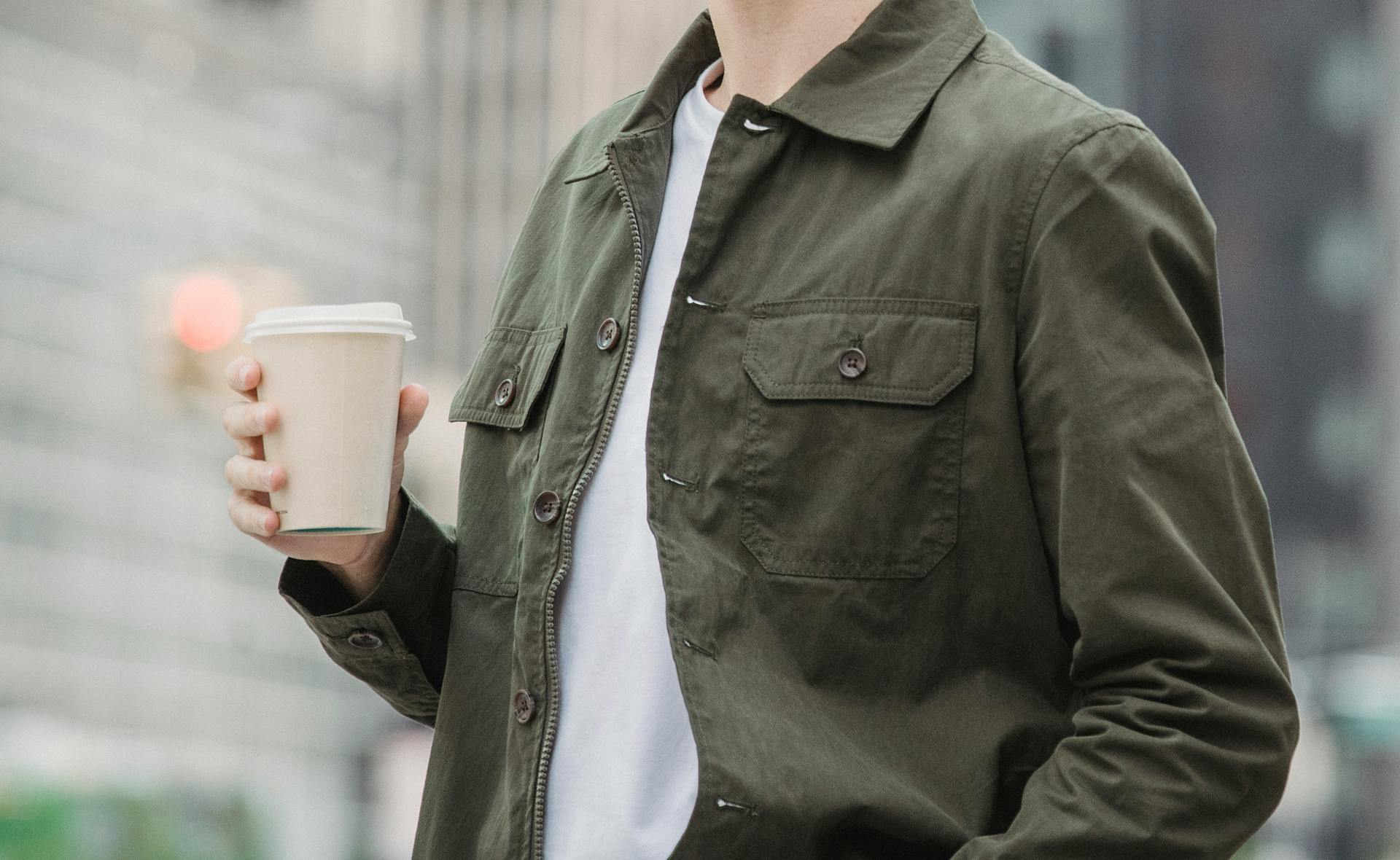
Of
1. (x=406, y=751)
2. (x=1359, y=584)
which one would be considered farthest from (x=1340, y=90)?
(x=406, y=751)

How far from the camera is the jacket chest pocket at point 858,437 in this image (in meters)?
1.60

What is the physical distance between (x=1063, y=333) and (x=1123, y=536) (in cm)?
19

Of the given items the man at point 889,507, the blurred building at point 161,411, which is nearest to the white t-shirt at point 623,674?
the man at point 889,507

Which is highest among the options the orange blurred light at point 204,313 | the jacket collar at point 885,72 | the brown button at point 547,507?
the jacket collar at point 885,72

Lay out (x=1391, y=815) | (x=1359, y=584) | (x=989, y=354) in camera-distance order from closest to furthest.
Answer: (x=989, y=354) → (x=1391, y=815) → (x=1359, y=584)

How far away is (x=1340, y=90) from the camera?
157 feet

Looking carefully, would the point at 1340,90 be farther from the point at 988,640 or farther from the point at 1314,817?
the point at 988,640

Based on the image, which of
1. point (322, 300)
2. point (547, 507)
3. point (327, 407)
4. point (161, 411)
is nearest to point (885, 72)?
point (547, 507)

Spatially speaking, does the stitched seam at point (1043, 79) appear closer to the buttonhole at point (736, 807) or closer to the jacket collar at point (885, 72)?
the jacket collar at point (885, 72)

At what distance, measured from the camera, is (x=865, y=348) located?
164cm

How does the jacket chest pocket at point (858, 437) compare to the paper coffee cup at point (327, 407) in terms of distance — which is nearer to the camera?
the jacket chest pocket at point (858, 437)

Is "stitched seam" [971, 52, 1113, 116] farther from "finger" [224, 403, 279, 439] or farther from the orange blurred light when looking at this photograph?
the orange blurred light

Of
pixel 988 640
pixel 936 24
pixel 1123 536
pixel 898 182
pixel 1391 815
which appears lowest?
pixel 1391 815

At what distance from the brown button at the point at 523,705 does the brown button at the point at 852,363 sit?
452 millimetres
